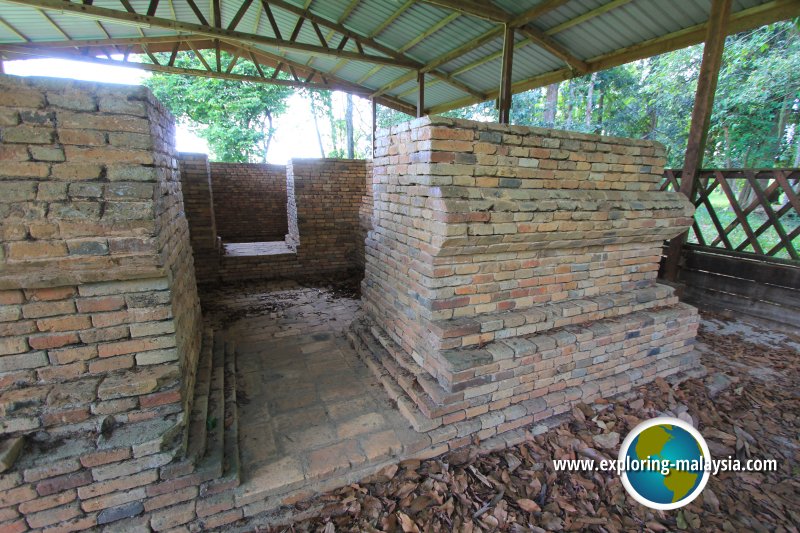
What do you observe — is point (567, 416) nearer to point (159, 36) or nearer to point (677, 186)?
point (677, 186)

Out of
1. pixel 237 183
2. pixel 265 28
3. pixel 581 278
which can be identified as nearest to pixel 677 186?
pixel 581 278

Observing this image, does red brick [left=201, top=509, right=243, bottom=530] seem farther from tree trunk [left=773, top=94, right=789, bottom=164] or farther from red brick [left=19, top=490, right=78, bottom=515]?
tree trunk [left=773, top=94, right=789, bottom=164]

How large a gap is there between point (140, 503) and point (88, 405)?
0.66 m

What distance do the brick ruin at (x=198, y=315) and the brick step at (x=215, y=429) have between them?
16 mm

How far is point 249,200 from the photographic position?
32.7ft

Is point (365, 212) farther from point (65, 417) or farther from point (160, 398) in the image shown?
point (65, 417)

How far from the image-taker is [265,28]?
8422 mm

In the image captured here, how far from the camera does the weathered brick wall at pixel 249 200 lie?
9594 millimetres

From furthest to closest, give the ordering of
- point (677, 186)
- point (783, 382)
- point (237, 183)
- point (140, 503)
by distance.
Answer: point (237, 183)
point (677, 186)
point (783, 382)
point (140, 503)

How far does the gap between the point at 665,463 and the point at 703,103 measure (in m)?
4.80

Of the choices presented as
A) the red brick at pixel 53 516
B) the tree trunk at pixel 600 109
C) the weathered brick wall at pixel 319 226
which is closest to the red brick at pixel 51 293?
the red brick at pixel 53 516

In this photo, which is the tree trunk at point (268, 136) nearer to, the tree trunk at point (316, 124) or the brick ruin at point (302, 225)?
the tree trunk at point (316, 124)

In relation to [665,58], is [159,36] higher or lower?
lower

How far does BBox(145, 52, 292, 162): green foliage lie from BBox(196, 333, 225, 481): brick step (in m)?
15.9
